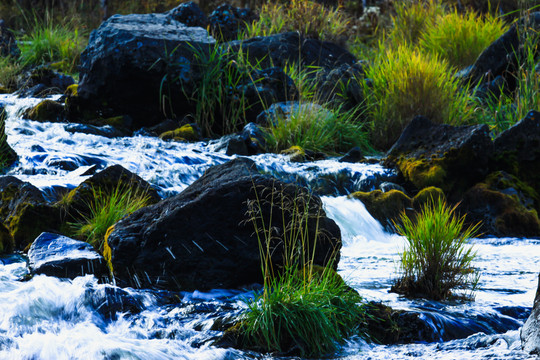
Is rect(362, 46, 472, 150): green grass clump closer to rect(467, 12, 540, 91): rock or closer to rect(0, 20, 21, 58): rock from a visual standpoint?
rect(467, 12, 540, 91): rock

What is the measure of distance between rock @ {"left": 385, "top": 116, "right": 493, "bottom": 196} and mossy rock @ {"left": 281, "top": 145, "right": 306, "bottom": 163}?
120 cm

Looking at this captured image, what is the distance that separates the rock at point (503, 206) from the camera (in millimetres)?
6715

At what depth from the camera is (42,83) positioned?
35.8ft

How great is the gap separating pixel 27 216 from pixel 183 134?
158 inches

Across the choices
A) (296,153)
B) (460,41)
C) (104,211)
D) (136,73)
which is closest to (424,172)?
(296,153)

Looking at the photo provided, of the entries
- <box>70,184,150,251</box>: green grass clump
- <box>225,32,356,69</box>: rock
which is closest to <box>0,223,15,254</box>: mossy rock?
<box>70,184,150,251</box>: green grass clump

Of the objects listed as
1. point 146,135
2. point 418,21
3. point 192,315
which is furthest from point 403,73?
point 192,315

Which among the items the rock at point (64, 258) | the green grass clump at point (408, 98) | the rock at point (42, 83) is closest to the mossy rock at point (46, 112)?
the rock at point (42, 83)

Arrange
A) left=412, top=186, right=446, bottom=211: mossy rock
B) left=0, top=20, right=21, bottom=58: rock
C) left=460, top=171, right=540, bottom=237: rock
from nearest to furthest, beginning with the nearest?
left=460, top=171, right=540, bottom=237: rock → left=412, top=186, right=446, bottom=211: mossy rock → left=0, top=20, right=21, bottom=58: rock

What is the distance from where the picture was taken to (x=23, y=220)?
200 inches

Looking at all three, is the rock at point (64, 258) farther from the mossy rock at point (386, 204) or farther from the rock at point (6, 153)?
the mossy rock at point (386, 204)

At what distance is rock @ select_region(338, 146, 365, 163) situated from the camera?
8.49m

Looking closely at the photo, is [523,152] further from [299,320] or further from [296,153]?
[299,320]

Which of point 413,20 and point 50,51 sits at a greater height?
point 413,20
